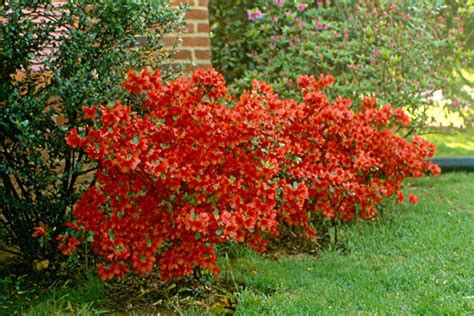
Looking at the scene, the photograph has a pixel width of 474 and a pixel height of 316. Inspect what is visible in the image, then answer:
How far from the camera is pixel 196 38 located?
4602 millimetres

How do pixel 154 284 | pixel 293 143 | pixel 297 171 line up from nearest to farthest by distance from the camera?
pixel 154 284 < pixel 297 171 < pixel 293 143

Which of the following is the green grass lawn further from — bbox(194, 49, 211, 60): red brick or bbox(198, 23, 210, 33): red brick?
bbox(198, 23, 210, 33): red brick

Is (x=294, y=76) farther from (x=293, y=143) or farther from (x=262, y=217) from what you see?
(x=262, y=217)

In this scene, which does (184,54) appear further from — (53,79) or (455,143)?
(455,143)

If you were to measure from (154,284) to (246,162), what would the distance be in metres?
0.74

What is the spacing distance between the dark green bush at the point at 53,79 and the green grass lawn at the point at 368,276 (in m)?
0.42

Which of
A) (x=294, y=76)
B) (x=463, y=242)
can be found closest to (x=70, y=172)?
(x=463, y=242)

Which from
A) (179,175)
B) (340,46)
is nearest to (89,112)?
(179,175)

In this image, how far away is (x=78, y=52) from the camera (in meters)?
3.20

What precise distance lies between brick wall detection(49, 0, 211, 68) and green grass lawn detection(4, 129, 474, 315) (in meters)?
1.41

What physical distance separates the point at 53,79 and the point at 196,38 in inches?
60.6

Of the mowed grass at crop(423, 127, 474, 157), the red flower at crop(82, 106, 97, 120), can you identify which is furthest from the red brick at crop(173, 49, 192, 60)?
the mowed grass at crop(423, 127, 474, 157)

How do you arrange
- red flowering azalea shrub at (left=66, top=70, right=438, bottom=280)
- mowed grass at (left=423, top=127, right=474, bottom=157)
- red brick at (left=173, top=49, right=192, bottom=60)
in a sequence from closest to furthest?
1. red flowering azalea shrub at (left=66, top=70, right=438, bottom=280)
2. red brick at (left=173, top=49, right=192, bottom=60)
3. mowed grass at (left=423, top=127, right=474, bottom=157)

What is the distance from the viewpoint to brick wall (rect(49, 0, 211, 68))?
4566 millimetres
